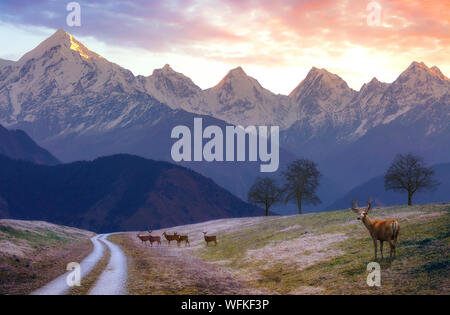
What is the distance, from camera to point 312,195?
10369 centimetres

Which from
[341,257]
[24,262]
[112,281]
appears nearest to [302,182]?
[341,257]

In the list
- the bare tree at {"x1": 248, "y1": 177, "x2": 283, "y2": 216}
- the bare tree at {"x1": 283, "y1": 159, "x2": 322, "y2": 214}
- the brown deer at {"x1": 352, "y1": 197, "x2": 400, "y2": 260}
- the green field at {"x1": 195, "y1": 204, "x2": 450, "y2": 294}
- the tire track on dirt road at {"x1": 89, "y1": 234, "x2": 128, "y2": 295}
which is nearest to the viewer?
the tire track on dirt road at {"x1": 89, "y1": 234, "x2": 128, "y2": 295}

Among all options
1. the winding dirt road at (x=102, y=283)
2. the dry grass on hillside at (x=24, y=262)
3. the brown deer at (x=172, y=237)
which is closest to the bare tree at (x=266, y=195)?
the brown deer at (x=172, y=237)

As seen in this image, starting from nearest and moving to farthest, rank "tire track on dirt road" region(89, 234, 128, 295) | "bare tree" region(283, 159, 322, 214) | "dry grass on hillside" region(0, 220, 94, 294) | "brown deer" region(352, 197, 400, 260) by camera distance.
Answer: "tire track on dirt road" region(89, 234, 128, 295)
"brown deer" region(352, 197, 400, 260)
"dry grass on hillside" region(0, 220, 94, 294)
"bare tree" region(283, 159, 322, 214)

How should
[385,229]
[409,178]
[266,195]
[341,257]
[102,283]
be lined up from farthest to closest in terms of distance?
1. [266,195]
2. [409,178]
3. [341,257]
4. [385,229]
5. [102,283]

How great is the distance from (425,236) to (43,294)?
2800cm

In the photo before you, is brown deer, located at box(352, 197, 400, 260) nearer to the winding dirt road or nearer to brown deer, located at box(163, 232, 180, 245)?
the winding dirt road

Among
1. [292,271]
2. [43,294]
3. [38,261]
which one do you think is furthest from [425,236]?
[38,261]

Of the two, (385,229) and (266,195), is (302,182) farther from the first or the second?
(385,229)

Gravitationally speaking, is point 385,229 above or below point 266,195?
above

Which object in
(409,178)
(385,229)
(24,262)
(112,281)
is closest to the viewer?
(385,229)

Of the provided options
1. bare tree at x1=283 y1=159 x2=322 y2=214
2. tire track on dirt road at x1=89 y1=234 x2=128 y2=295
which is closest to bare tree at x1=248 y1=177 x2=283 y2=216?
bare tree at x1=283 y1=159 x2=322 y2=214
